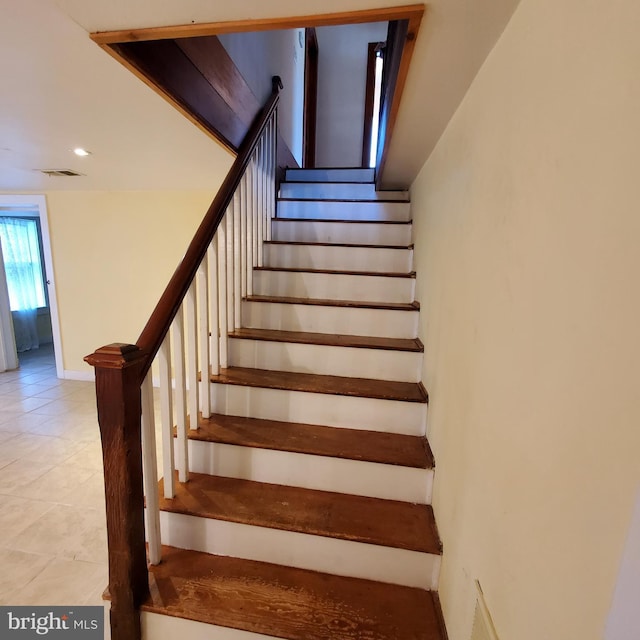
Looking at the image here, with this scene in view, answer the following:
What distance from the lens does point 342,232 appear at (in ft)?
8.30

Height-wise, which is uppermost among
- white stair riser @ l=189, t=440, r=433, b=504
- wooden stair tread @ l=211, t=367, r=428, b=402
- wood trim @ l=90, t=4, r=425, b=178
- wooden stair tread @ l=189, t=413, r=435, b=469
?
wood trim @ l=90, t=4, r=425, b=178

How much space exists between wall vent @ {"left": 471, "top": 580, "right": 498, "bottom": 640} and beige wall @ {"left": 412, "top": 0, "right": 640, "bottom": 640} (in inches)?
1.3

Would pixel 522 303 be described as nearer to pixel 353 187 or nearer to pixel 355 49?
pixel 353 187

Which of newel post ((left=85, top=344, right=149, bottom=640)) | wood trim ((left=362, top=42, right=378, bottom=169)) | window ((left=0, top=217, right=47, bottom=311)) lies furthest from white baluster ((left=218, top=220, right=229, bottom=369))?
window ((left=0, top=217, right=47, bottom=311))

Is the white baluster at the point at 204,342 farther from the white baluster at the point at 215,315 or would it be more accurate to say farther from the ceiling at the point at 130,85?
the ceiling at the point at 130,85

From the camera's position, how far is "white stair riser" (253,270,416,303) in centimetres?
219

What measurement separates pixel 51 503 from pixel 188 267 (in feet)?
5.61

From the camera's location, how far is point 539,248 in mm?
650

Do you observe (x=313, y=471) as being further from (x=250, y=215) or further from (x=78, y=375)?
(x=78, y=375)

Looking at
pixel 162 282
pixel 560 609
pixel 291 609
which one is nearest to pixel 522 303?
pixel 560 609

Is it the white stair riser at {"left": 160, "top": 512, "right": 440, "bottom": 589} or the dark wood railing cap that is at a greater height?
the dark wood railing cap

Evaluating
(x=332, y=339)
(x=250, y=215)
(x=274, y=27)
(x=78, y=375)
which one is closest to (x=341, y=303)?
(x=332, y=339)

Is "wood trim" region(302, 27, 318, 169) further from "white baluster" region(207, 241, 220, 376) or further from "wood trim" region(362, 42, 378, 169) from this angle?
"white baluster" region(207, 241, 220, 376)

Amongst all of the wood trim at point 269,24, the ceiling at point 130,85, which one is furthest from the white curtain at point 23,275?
the wood trim at point 269,24
